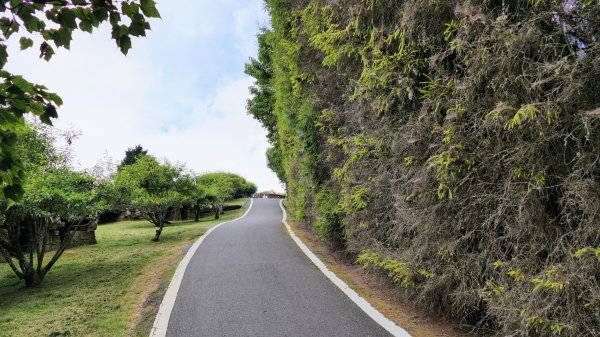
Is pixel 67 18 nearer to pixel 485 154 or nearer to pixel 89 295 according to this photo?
pixel 485 154

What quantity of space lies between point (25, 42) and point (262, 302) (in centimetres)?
425

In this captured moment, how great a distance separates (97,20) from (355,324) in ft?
13.4

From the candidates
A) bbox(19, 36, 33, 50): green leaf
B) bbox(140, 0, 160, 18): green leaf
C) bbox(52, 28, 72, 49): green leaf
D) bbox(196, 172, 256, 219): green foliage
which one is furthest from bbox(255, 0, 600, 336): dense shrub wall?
bbox(196, 172, 256, 219): green foliage

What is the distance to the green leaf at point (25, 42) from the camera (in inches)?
110

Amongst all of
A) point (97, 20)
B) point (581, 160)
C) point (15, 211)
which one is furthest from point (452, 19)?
point (15, 211)

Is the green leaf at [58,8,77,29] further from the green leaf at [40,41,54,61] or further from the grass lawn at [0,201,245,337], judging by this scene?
the grass lawn at [0,201,245,337]

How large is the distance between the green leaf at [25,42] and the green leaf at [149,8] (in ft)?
3.38

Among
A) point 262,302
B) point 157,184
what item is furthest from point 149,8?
point 157,184

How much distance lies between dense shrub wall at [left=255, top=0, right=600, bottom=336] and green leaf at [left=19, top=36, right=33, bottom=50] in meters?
3.67

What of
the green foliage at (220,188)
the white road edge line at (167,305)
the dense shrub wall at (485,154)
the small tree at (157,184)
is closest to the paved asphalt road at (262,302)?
the white road edge line at (167,305)

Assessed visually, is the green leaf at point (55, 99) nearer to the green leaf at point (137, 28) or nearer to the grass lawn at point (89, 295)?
the green leaf at point (137, 28)

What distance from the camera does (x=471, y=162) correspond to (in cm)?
360

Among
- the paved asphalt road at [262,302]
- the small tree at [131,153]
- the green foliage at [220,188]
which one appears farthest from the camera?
the small tree at [131,153]

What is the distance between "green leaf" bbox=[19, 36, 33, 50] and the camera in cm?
280
